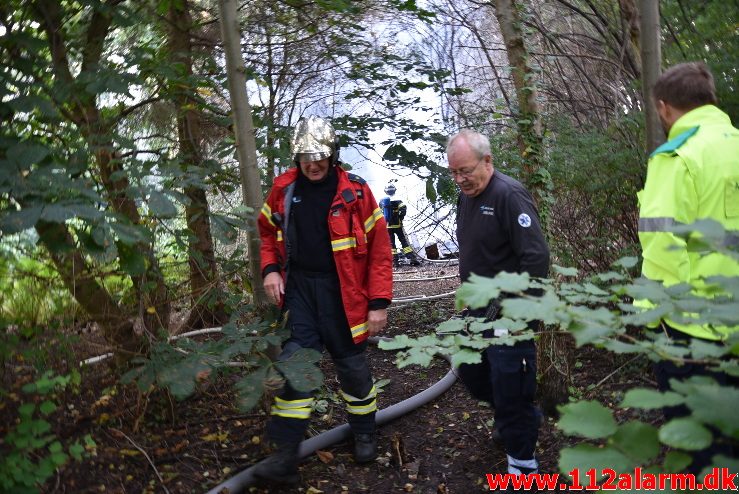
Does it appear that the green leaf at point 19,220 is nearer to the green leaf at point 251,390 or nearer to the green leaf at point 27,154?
the green leaf at point 27,154

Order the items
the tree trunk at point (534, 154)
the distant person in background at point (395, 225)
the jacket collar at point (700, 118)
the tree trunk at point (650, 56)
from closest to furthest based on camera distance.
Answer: the jacket collar at point (700, 118)
the tree trunk at point (650, 56)
the tree trunk at point (534, 154)
the distant person in background at point (395, 225)

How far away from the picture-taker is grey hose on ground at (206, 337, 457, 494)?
329 centimetres

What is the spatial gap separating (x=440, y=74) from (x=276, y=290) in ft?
9.05

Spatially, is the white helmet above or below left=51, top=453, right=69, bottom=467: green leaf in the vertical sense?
above

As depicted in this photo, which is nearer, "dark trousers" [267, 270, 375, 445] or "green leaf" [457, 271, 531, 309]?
"green leaf" [457, 271, 531, 309]

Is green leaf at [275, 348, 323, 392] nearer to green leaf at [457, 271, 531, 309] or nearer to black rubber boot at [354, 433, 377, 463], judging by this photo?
black rubber boot at [354, 433, 377, 463]

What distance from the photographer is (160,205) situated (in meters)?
2.50

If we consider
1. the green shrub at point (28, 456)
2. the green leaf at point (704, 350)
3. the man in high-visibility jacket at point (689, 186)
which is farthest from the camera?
the green shrub at point (28, 456)

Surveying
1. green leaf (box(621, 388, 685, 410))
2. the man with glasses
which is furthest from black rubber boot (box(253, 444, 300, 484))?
green leaf (box(621, 388, 685, 410))

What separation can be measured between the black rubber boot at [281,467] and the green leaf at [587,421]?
7.95 feet

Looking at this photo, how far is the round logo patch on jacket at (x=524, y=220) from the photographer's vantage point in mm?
3160

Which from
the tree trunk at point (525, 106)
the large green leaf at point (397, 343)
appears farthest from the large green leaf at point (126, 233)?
the tree trunk at point (525, 106)

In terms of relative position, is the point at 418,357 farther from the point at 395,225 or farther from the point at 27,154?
the point at 395,225

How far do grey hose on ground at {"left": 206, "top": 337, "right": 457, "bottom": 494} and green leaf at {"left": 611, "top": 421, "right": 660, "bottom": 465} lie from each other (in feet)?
8.24
